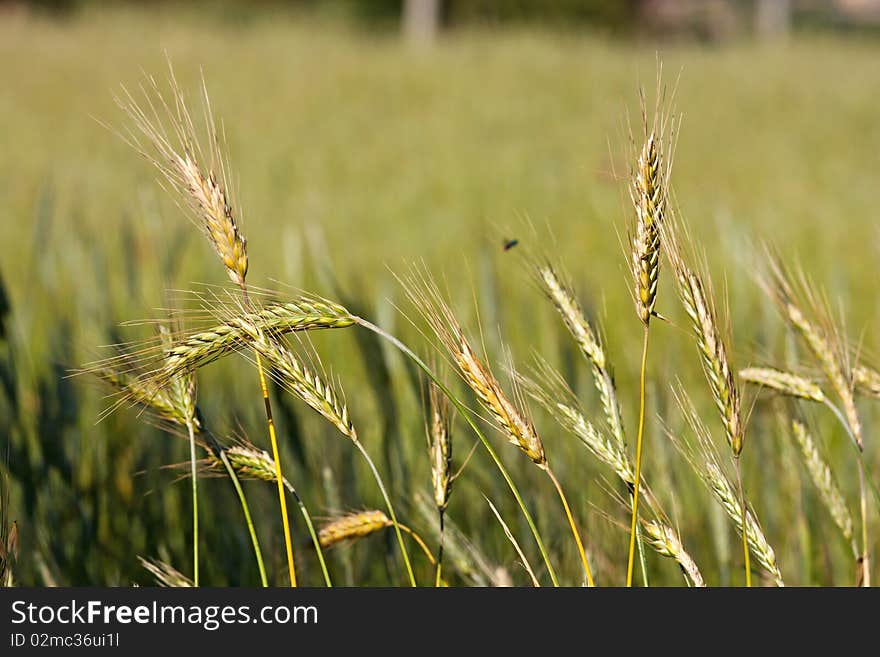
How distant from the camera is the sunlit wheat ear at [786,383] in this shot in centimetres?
83

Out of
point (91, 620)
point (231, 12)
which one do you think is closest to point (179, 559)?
point (91, 620)

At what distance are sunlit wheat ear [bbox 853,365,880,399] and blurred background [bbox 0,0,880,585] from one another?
68 mm

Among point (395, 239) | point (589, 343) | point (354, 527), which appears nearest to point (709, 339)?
point (589, 343)

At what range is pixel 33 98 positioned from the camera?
8.38 m

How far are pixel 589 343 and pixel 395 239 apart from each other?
3.56 meters

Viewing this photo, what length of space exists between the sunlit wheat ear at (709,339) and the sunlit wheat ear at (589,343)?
0.07 meters

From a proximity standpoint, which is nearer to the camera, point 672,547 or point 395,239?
point 672,547

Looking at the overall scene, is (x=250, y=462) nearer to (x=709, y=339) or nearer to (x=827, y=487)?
(x=709, y=339)

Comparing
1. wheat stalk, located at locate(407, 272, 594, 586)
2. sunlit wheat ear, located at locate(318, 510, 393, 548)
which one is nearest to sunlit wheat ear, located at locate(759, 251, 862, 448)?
wheat stalk, located at locate(407, 272, 594, 586)

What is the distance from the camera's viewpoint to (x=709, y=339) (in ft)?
2.32

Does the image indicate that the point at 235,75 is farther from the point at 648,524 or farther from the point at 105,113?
the point at 648,524

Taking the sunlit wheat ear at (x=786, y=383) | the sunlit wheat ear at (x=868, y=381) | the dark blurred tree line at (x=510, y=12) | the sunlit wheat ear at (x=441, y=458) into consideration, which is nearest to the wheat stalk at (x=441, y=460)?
the sunlit wheat ear at (x=441, y=458)

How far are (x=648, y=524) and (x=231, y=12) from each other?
18724mm

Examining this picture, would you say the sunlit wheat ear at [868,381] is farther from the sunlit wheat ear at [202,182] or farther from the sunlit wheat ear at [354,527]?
the sunlit wheat ear at [202,182]
